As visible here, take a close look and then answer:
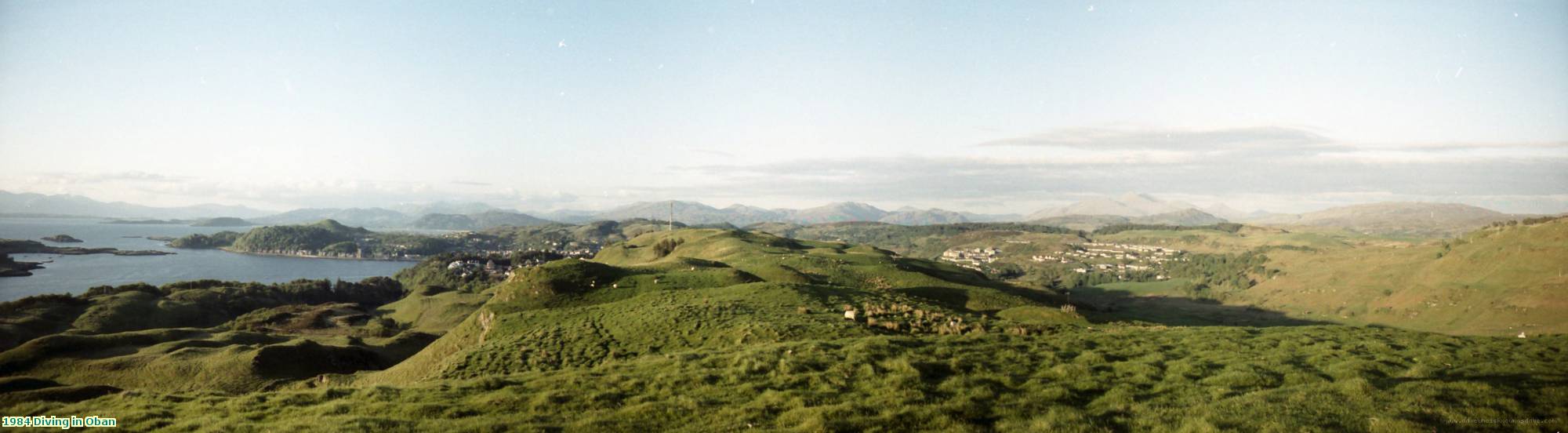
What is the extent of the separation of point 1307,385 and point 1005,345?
9152mm

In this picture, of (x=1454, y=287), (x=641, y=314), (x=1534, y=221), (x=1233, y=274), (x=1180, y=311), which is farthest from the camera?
(x=1233, y=274)

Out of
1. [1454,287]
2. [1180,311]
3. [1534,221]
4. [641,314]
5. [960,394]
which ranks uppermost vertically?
[1534,221]

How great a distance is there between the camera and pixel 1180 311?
12294cm

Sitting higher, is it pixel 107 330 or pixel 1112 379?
pixel 1112 379

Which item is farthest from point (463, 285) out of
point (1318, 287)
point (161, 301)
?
point (1318, 287)

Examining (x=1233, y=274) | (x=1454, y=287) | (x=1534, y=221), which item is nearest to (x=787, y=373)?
(x=1454, y=287)

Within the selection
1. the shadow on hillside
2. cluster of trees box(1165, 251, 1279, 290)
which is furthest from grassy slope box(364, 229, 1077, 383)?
cluster of trees box(1165, 251, 1279, 290)

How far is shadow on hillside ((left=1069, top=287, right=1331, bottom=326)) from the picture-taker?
98188mm

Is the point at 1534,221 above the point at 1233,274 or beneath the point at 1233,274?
above

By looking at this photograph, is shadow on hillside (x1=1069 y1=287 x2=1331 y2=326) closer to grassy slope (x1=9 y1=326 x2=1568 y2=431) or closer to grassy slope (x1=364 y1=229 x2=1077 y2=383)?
grassy slope (x1=364 y1=229 x2=1077 y2=383)

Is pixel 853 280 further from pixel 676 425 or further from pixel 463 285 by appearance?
pixel 463 285

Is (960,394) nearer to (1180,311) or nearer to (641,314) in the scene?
(641,314)

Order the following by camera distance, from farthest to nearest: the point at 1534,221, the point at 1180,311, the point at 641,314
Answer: the point at 1180,311 → the point at 1534,221 → the point at 641,314

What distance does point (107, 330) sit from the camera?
283ft
